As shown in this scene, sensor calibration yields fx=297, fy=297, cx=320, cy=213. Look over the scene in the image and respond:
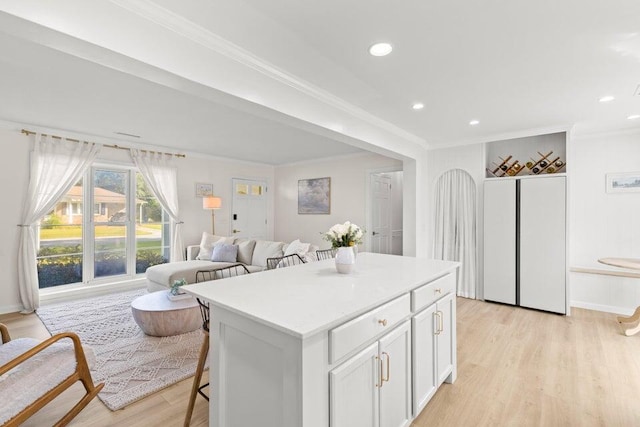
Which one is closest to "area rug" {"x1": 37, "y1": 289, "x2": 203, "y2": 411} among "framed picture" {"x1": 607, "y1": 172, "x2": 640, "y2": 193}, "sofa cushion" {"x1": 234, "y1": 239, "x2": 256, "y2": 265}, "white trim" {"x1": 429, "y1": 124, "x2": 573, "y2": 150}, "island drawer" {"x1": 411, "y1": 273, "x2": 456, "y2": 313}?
"sofa cushion" {"x1": 234, "y1": 239, "x2": 256, "y2": 265}

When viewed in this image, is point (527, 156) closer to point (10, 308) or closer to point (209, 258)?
point (209, 258)

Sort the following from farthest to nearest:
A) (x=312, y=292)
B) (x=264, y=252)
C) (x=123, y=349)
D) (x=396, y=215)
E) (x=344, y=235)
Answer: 1. (x=396, y=215)
2. (x=264, y=252)
3. (x=123, y=349)
4. (x=344, y=235)
5. (x=312, y=292)

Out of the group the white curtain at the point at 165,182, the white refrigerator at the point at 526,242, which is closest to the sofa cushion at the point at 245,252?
the white curtain at the point at 165,182

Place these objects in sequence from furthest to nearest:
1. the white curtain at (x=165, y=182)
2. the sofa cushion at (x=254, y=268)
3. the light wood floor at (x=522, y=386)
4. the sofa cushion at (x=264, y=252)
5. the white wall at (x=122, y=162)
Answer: the white curtain at (x=165, y=182) < the sofa cushion at (x=264, y=252) < the sofa cushion at (x=254, y=268) < the white wall at (x=122, y=162) < the light wood floor at (x=522, y=386)

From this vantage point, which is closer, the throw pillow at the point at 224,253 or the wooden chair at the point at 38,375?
the wooden chair at the point at 38,375

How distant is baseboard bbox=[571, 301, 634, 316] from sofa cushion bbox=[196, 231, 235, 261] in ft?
17.7

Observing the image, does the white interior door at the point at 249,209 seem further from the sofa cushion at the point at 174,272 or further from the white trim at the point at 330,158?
the sofa cushion at the point at 174,272

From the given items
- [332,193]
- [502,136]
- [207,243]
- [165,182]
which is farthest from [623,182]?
[165,182]

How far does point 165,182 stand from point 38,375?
4.01m

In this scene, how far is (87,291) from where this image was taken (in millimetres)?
4613

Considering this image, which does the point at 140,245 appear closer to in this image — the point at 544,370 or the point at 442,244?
the point at 442,244

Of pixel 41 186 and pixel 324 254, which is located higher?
pixel 41 186

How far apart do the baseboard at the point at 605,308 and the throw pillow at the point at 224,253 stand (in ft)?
16.8

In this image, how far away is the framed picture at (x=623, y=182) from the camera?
12.5ft
